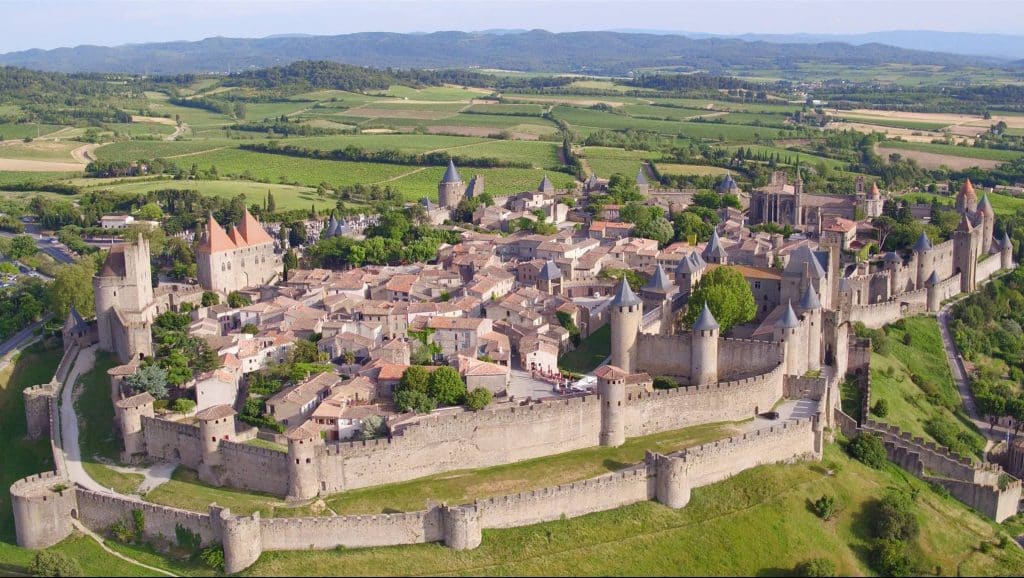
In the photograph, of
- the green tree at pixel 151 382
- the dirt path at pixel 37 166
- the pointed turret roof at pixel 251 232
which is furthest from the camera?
the dirt path at pixel 37 166

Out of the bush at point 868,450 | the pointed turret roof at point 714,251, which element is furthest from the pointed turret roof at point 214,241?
the bush at point 868,450

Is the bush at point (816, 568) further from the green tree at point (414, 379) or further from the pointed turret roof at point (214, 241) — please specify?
the pointed turret roof at point (214, 241)

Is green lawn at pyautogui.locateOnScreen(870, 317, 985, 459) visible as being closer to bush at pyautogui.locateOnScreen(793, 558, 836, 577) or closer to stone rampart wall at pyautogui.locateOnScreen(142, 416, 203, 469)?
bush at pyautogui.locateOnScreen(793, 558, 836, 577)

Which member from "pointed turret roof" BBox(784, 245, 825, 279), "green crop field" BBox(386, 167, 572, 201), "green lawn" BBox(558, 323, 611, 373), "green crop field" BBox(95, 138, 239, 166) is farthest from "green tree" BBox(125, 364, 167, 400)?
"green crop field" BBox(95, 138, 239, 166)

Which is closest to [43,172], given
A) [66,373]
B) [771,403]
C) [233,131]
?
[233,131]

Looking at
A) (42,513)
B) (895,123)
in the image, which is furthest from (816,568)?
(895,123)

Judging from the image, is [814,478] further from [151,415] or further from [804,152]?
[804,152]
